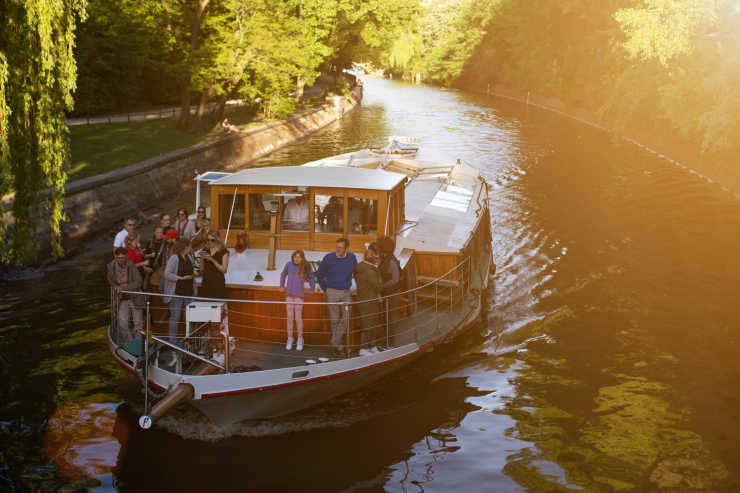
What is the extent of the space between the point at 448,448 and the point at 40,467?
6.40 metres

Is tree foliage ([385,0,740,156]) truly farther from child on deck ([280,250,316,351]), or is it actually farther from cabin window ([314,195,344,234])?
child on deck ([280,250,316,351])

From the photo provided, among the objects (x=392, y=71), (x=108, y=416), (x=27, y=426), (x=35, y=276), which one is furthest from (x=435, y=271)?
(x=392, y=71)

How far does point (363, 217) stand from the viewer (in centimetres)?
1453

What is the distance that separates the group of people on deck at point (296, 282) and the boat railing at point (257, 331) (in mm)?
36

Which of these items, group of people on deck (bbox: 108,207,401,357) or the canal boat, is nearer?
the canal boat

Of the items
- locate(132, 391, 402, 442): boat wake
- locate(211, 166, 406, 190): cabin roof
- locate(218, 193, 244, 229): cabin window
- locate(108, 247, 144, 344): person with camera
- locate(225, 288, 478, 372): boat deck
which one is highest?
locate(211, 166, 406, 190): cabin roof

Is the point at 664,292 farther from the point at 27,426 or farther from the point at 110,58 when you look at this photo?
the point at 110,58

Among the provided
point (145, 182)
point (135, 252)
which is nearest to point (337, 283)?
point (135, 252)

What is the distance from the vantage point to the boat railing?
11.9 meters

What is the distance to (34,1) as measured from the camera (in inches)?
573

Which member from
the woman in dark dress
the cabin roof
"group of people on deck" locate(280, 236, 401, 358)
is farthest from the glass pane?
the woman in dark dress

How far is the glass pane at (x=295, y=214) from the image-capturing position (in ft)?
47.4

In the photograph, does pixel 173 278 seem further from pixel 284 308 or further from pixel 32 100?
pixel 32 100

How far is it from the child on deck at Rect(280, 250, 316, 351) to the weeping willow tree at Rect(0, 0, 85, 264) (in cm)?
630
